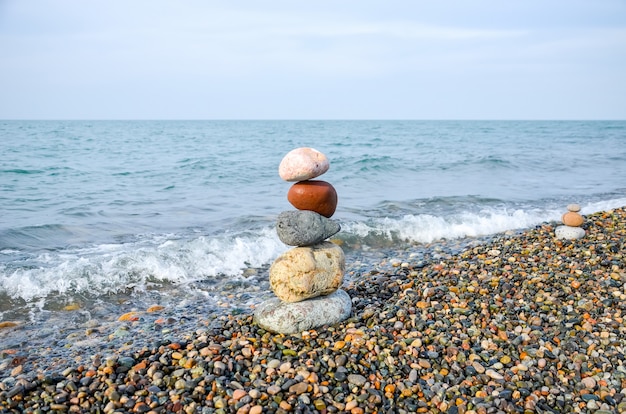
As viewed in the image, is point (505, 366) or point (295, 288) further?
point (295, 288)

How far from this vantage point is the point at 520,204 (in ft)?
57.3

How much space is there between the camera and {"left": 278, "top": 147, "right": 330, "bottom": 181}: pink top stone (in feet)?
23.0

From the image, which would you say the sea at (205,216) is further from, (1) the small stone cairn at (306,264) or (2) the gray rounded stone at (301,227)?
(2) the gray rounded stone at (301,227)

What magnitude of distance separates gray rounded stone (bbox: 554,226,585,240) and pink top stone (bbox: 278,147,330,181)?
591 centimetres

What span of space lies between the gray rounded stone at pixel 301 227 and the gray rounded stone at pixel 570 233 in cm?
576

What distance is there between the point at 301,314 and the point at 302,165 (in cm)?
198

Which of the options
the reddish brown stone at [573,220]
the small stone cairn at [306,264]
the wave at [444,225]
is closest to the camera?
the small stone cairn at [306,264]

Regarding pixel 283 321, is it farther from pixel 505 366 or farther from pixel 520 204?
pixel 520 204

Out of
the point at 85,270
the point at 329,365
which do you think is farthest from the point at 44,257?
the point at 329,365

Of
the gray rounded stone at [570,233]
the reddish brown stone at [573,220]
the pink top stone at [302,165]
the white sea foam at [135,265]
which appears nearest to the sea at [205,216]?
the white sea foam at [135,265]

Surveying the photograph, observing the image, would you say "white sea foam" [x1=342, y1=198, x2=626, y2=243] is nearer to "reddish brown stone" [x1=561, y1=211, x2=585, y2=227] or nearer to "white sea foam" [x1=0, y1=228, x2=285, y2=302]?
"white sea foam" [x1=0, y1=228, x2=285, y2=302]

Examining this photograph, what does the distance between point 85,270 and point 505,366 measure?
24.3ft

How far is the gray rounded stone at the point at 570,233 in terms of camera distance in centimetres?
1030

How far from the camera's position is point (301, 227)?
7043 millimetres
